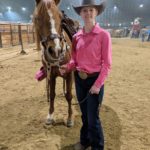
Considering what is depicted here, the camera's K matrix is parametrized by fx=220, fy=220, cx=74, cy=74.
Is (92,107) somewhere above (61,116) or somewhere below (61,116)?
above

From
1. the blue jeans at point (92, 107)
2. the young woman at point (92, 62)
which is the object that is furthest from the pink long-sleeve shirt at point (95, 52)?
the blue jeans at point (92, 107)

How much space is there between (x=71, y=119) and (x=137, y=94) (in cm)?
187

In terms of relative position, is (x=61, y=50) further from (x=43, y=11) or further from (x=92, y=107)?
(x=92, y=107)

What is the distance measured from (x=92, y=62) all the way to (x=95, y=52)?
0.35ft

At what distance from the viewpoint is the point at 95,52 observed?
2.06 meters

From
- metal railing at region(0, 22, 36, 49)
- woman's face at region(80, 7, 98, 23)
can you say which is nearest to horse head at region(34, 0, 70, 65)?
woman's face at region(80, 7, 98, 23)

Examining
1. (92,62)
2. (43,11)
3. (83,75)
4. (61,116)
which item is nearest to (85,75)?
(83,75)

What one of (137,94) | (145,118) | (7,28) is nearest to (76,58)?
(145,118)

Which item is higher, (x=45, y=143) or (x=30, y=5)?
(x=30, y=5)

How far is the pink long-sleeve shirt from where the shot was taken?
2002 millimetres

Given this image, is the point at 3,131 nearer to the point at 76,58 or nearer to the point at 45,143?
the point at 45,143

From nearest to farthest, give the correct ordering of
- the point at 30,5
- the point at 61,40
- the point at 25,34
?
the point at 61,40 < the point at 25,34 < the point at 30,5

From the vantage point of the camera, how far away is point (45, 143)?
2.82 metres

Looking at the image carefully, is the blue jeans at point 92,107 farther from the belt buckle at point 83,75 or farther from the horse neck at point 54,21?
the horse neck at point 54,21
